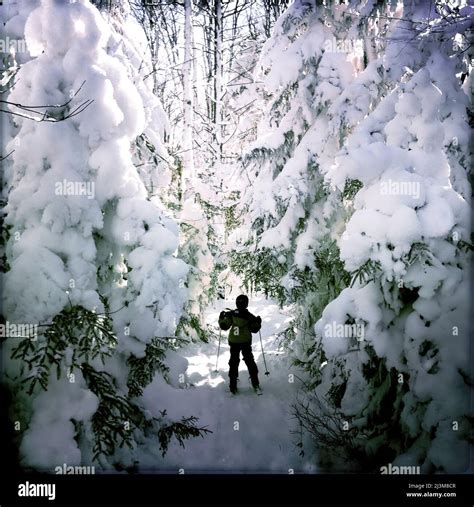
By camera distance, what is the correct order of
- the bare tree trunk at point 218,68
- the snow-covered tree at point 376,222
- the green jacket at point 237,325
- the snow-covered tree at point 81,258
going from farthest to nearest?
the bare tree trunk at point 218,68, the green jacket at point 237,325, the snow-covered tree at point 376,222, the snow-covered tree at point 81,258

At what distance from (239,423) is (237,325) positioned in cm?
173

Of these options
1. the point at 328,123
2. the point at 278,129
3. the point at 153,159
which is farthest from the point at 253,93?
the point at 153,159

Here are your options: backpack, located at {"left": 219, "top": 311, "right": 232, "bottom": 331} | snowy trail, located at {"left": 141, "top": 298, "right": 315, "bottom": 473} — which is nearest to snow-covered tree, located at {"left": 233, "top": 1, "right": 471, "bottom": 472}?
snowy trail, located at {"left": 141, "top": 298, "right": 315, "bottom": 473}

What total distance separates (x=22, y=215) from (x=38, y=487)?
2.71m

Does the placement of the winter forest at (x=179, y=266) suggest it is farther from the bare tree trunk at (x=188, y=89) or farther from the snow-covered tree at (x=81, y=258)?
the bare tree trunk at (x=188, y=89)

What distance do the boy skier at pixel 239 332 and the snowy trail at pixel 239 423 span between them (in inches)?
16.3

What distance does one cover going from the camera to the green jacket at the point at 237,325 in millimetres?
7227

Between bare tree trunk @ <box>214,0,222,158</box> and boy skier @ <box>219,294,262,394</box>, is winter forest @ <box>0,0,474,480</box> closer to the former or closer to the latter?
boy skier @ <box>219,294,262,394</box>

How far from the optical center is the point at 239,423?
6406mm

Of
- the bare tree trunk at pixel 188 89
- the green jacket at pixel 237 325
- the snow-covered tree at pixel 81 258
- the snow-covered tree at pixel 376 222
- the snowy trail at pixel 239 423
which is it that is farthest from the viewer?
the bare tree trunk at pixel 188 89

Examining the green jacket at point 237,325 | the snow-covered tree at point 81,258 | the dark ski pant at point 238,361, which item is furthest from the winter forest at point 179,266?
the green jacket at point 237,325

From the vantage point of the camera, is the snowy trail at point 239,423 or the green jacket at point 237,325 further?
the green jacket at point 237,325

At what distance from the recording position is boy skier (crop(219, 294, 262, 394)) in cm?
724

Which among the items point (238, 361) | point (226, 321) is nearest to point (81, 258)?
point (226, 321)
